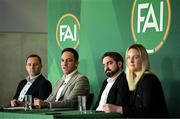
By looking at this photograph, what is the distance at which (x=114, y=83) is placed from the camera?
4.88 metres

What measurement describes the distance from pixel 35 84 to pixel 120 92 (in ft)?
5.41

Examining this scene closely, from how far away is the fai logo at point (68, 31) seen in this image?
6.46 m

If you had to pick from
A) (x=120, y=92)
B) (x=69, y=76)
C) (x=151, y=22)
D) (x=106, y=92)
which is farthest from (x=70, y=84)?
(x=151, y=22)

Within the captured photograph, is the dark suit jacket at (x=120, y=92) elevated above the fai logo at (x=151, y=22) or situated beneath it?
situated beneath

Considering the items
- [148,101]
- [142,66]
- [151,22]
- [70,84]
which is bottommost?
[148,101]

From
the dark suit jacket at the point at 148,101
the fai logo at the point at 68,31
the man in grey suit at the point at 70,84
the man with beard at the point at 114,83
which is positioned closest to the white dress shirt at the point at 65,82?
the man in grey suit at the point at 70,84

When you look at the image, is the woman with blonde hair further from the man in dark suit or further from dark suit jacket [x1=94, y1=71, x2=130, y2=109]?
the man in dark suit

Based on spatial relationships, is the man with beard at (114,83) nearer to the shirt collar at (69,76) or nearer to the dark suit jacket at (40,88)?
the shirt collar at (69,76)

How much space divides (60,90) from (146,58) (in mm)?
1418

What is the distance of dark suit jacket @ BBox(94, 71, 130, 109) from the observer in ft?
15.0

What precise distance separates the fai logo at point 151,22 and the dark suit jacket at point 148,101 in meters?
0.70

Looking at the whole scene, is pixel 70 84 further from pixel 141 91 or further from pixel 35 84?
pixel 141 91

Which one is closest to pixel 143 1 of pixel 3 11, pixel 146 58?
pixel 146 58

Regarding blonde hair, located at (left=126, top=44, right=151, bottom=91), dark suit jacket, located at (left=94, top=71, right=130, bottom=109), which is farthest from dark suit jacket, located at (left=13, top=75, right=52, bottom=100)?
blonde hair, located at (left=126, top=44, right=151, bottom=91)
